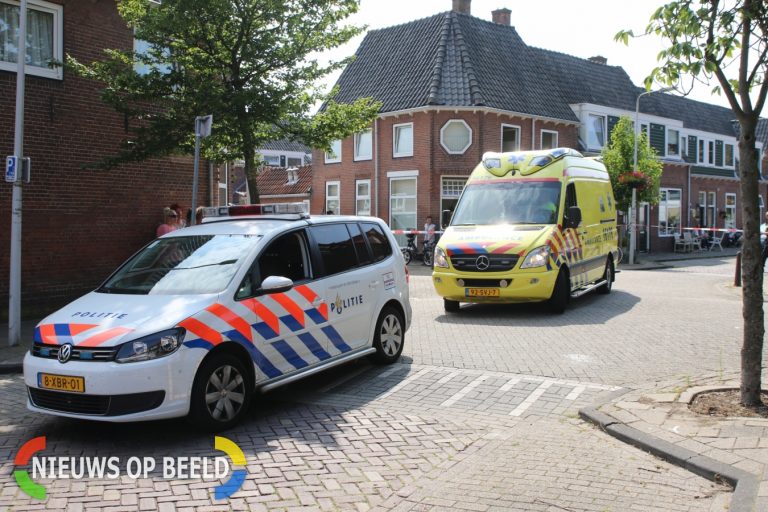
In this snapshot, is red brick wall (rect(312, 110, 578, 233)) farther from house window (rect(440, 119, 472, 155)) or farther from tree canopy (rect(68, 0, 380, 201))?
tree canopy (rect(68, 0, 380, 201))

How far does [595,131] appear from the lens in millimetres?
33188

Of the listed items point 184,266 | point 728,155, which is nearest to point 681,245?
point 728,155

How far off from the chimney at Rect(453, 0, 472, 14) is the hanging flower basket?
10.4m

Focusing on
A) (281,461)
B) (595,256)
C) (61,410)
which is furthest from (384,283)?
→ (595,256)

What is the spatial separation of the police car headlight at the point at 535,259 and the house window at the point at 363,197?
1797 centimetres

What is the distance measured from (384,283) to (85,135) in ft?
25.2

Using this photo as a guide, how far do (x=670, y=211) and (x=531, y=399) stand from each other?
3508cm

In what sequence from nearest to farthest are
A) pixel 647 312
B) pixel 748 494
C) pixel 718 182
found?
pixel 748 494 → pixel 647 312 → pixel 718 182

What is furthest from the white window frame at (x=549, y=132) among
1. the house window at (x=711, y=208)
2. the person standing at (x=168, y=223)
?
the person standing at (x=168, y=223)

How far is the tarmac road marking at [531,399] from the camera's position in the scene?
243 inches

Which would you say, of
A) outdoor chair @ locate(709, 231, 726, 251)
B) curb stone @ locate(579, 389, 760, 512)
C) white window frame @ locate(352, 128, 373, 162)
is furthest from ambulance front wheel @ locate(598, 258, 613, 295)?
outdoor chair @ locate(709, 231, 726, 251)

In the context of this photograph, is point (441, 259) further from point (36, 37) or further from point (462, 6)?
point (462, 6)

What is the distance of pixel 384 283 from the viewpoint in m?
7.85

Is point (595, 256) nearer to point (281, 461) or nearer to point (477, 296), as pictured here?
point (477, 296)
